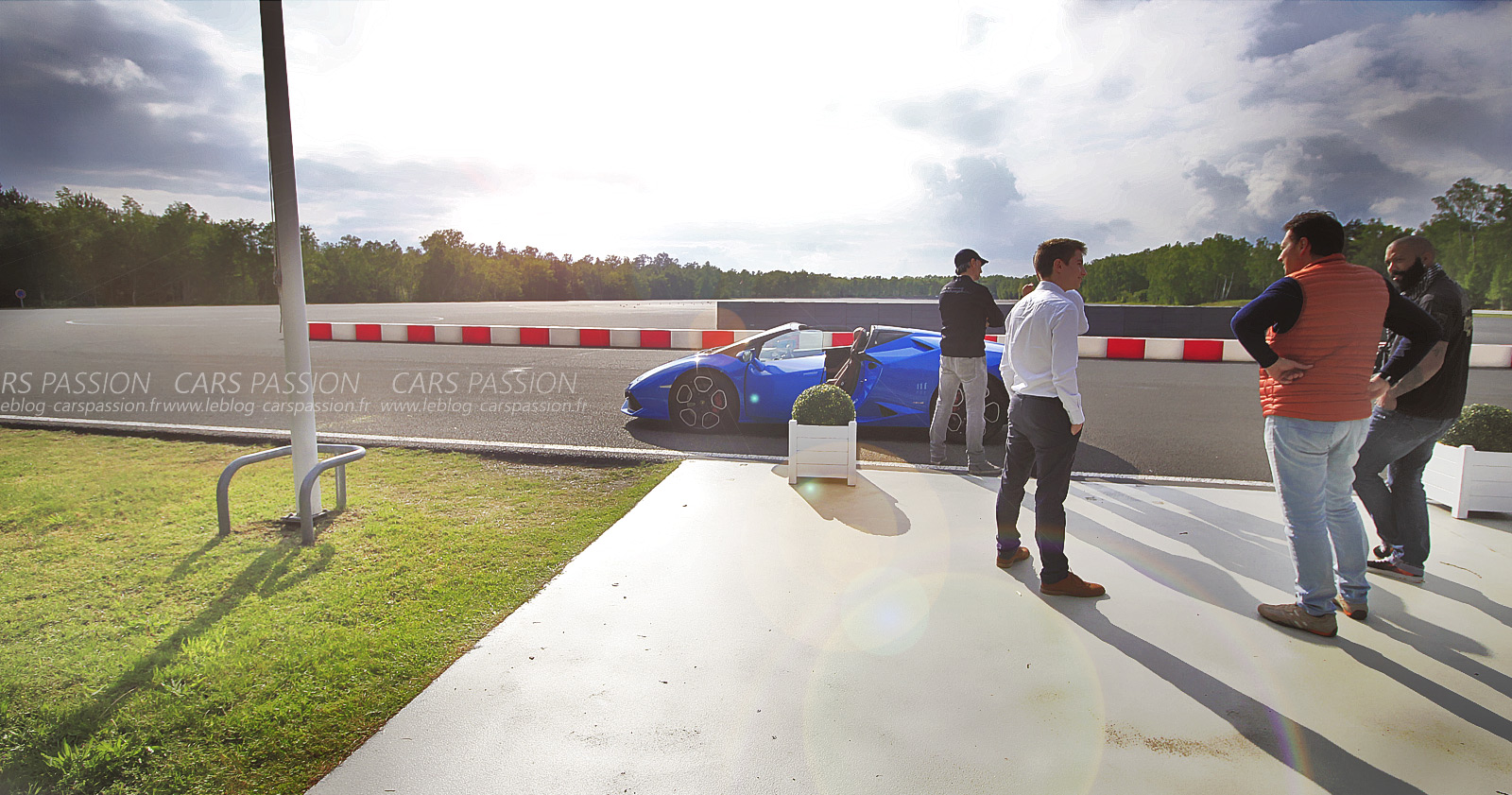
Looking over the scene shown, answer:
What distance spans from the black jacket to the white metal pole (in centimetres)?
452

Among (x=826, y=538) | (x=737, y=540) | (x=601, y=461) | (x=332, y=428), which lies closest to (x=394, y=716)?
(x=737, y=540)

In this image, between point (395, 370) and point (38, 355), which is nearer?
point (395, 370)

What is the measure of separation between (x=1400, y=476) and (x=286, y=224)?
6347 mm

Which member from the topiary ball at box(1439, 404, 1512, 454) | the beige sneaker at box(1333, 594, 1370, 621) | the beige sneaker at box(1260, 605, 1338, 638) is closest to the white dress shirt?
the beige sneaker at box(1260, 605, 1338, 638)

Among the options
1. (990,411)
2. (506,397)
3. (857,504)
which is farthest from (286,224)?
(990,411)

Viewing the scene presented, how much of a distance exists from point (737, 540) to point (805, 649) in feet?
4.25

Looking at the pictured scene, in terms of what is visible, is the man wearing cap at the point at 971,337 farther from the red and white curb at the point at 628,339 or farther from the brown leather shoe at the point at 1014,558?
the red and white curb at the point at 628,339

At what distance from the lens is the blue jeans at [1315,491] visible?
2941 mm

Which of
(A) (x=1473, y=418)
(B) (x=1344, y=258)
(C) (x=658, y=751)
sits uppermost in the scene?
(B) (x=1344, y=258)

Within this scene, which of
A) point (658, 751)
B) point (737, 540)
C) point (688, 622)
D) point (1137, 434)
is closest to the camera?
point (658, 751)

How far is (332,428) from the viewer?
24.5 feet

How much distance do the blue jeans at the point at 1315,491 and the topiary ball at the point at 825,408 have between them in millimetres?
2806

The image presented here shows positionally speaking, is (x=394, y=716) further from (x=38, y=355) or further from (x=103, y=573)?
(x=38, y=355)

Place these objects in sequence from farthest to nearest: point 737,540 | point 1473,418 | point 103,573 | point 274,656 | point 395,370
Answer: point 395,370
point 1473,418
point 737,540
point 103,573
point 274,656
